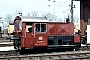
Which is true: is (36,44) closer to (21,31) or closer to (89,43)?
(21,31)

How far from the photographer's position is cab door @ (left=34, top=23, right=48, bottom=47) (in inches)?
608

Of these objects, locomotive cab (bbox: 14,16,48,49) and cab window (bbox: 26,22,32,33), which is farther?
cab window (bbox: 26,22,32,33)

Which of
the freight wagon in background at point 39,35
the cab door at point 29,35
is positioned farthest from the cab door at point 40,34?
the cab door at point 29,35

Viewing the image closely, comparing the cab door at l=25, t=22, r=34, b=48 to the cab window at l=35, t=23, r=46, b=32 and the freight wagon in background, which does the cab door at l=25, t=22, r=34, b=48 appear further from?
the cab window at l=35, t=23, r=46, b=32

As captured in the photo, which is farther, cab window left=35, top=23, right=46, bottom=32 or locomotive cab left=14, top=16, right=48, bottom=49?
cab window left=35, top=23, right=46, bottom=32

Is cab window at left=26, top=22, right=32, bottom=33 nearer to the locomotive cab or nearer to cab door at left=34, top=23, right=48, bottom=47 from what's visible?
the locomotive cab

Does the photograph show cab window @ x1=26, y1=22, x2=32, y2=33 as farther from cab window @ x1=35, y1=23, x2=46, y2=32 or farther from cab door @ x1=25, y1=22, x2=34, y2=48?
cab window @ x1=35, y1=23, x2=46, y2=32

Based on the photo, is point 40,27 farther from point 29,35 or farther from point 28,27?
point 29,35

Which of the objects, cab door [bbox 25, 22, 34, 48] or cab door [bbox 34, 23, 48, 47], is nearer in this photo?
cab door [bbox 25, 22, 34, 48]

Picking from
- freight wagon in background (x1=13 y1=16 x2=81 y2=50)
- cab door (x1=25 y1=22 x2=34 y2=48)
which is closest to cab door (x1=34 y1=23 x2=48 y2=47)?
freight wagon in background (x1=13 y1=16 x2=81 y2=50)

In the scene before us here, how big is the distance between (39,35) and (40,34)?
0.11 m

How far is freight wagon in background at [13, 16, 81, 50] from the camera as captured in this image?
1524cm

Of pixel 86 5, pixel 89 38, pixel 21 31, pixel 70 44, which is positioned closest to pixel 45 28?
pixel 21 31

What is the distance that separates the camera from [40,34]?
15.6 m
